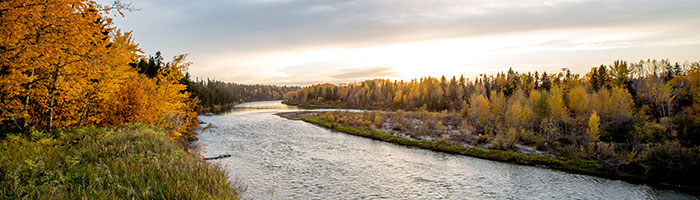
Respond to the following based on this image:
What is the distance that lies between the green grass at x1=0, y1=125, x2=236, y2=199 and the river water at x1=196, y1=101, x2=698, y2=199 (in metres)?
4.08

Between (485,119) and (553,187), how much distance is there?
25.8 metres

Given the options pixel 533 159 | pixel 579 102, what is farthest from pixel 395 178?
pixel 579 102

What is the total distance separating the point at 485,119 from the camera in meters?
42.5

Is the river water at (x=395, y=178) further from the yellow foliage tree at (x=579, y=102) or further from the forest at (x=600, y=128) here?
the yellow foliage tree at (x=579, y=102)

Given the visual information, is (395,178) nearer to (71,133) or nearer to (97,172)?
(97,172)

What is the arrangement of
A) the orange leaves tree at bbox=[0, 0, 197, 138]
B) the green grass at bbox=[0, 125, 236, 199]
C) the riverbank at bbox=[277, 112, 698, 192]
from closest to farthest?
the green grass at bbox=[0, 125, 236, 199]
the orange leaves tree at bbox=[0, 0, 197, 138]
the riverbank at bbox=[277, 112, 698, 192]

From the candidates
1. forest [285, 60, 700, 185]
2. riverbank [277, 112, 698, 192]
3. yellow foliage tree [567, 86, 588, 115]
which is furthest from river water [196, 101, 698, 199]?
yellow foliage tree [567, 86, 588, 115]

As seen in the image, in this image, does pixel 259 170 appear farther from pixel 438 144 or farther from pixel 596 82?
pixel 596 82

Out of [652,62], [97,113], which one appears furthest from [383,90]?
[97,113]

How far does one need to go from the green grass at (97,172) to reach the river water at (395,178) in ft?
13.4

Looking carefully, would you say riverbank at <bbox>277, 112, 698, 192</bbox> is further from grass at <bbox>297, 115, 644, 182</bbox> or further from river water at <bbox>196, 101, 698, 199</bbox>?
river water at <bbox>196, 101, 698, 199</bbox>

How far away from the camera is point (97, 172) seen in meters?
6.82

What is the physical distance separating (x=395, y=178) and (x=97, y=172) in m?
14.9

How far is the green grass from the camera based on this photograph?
588 cm
